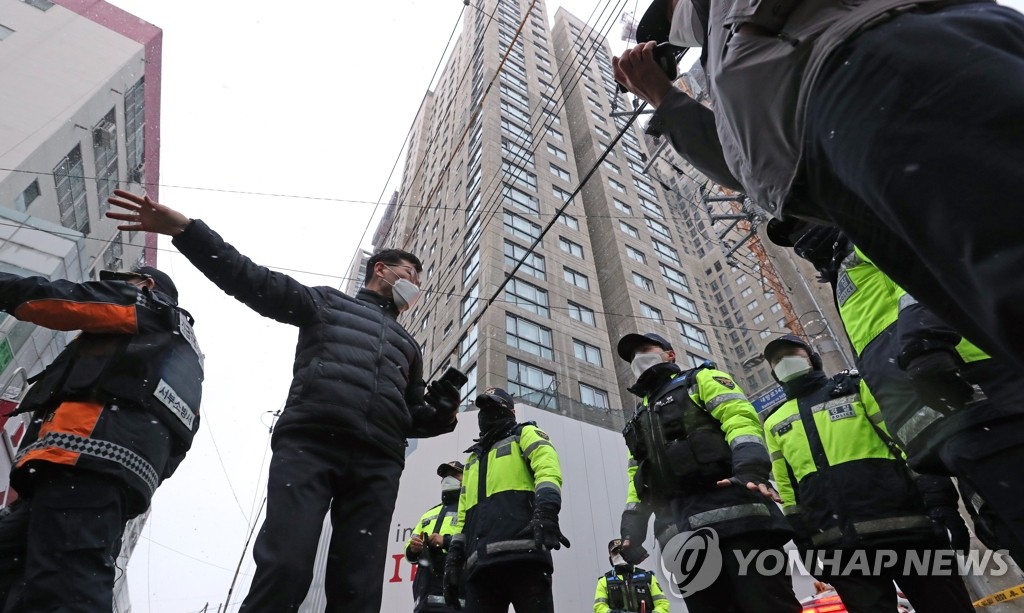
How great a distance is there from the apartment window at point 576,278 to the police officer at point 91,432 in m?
25.3

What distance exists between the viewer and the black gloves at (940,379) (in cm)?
156

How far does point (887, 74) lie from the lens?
0.70m

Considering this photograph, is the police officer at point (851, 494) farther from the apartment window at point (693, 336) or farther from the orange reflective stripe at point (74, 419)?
the apartment window at point (693, 336)

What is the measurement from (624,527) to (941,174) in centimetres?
287

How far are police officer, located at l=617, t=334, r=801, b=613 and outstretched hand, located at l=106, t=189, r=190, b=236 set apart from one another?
257cm

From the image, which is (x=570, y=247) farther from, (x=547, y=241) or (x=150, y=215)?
(x=150, y=215)

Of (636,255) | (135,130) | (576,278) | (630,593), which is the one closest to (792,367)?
(630,593)

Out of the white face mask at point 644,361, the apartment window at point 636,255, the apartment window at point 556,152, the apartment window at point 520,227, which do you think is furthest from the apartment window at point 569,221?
the white face mask at point 644,361

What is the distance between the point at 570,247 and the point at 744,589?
27.7m

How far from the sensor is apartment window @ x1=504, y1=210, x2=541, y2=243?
26906 millimetres

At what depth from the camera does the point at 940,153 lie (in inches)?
24.3

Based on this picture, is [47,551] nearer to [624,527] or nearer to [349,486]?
[349,486]

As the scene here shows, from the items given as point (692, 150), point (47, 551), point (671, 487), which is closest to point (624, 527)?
point (671, 487)

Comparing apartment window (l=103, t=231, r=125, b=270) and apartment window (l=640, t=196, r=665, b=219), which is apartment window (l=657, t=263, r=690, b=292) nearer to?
apartment window (l=640, t=196, r=665, b=219)
